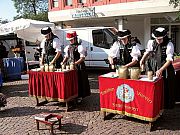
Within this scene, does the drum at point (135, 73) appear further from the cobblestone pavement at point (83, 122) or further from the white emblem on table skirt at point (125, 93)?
the cobblestone pavement at point (83, 122)

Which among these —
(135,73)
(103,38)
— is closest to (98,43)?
(103,38)

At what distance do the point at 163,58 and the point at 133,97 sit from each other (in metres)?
1.05

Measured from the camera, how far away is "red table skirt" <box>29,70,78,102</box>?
6309mm

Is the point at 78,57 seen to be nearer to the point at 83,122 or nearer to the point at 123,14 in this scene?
the point at 83,122

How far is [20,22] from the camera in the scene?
10828 millimetres

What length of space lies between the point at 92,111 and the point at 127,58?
1.50m

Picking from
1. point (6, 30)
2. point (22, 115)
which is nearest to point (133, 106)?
point (22, 115)

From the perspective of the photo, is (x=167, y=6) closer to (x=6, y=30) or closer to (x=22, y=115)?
(x=6, y=30)

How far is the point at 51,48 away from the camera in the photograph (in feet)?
22.8

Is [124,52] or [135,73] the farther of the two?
[124,52]

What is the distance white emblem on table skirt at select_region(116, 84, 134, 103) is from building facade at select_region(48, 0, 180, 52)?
1221 centimetres

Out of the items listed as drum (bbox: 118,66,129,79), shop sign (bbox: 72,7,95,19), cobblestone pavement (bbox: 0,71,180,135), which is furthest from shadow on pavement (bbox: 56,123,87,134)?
shop sign (bbox: 72,7,95,19)

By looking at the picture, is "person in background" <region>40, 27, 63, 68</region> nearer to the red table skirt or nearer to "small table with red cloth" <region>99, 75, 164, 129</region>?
the red table skirt

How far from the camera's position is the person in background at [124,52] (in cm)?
566
